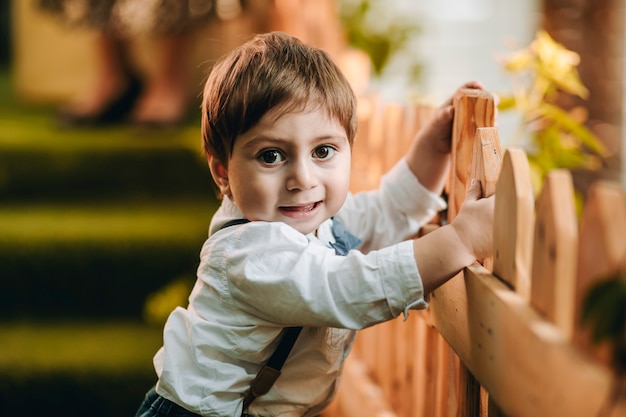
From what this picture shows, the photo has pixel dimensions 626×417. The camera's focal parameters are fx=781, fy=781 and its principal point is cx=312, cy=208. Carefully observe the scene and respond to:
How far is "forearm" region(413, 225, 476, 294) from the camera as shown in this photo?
39.1 inches

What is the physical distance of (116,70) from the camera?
3.37 m

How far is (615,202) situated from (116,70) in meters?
2.97

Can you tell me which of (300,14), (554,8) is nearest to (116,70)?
(300,14)

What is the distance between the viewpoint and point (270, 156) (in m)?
1.14

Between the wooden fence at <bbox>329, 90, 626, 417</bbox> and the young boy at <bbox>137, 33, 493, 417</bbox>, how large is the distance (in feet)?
0.24

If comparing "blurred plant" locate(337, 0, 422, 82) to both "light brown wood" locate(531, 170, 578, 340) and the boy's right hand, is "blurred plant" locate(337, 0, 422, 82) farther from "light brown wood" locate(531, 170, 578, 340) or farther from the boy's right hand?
"light brown wood" locate(531, 170, 578, 340)

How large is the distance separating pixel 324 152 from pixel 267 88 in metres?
0.13

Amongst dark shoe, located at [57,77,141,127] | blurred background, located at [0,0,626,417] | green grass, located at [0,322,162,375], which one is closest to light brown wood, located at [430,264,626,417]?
blurred background, located at [0,0,626,417]

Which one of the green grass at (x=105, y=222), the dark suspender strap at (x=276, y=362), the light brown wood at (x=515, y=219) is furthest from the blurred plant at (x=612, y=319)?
the green grass at (x=105, y=222)

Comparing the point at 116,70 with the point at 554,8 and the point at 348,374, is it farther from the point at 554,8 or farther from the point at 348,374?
the point at 554,8

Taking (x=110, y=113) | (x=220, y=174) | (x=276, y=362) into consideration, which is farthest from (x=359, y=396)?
(x=110, y=113)

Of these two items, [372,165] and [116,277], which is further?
[116,277]

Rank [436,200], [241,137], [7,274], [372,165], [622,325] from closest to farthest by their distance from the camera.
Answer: [622,325] < [241,137] < [436,200] < [372,165] < [7,274]

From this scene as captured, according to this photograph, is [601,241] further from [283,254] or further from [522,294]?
[283,254]
